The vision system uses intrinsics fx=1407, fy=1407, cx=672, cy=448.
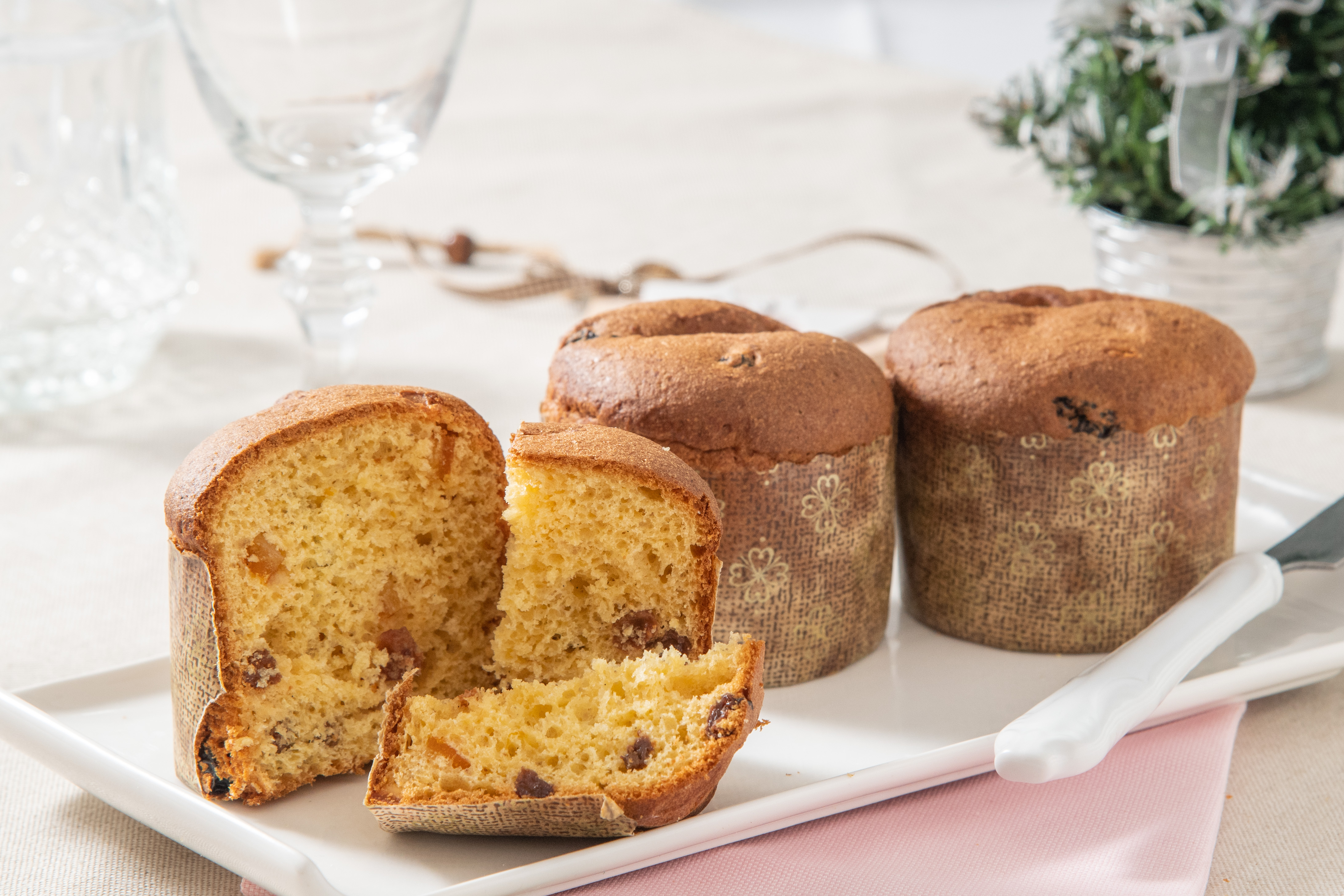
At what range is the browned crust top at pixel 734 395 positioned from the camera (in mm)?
1337

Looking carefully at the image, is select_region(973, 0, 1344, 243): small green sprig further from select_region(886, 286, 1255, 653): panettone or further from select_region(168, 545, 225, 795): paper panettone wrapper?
select_region(168, 545, 225, 795): paper panettone wrapper

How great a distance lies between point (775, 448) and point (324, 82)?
112 cm

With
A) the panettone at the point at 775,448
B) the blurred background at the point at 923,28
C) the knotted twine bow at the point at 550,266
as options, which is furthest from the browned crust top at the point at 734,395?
the blurred background at the point at 923,28

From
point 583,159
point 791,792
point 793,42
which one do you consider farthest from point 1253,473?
point 793,42

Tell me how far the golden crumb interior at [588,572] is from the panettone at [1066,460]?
0.37m

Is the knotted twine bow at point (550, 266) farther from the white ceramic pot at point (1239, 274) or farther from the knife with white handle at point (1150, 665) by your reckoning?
the knife with white handle at point (1150, 665)

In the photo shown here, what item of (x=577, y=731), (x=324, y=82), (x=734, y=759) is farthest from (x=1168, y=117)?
(x=577, y=731)

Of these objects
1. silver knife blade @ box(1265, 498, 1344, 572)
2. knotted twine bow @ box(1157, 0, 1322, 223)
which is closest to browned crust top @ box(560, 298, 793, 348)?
silver knife blade @ box(1265, 498, 1344, 572)

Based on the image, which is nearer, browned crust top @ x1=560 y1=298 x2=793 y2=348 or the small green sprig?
browned crust top @ x1=560 y1=298 x2=793 y2=348

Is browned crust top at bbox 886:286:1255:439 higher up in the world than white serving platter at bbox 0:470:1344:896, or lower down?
higher up

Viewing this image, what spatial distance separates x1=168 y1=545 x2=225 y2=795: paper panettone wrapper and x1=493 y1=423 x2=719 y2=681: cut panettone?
25cm

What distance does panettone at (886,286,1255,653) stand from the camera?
4.65 feet

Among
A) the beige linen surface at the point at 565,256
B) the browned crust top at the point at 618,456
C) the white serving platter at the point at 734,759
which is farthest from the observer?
the beige linen surface at the point at 565,256

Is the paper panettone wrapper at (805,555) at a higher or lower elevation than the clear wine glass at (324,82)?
lower
